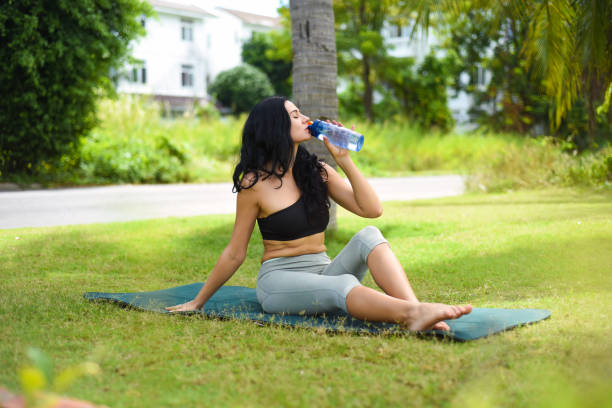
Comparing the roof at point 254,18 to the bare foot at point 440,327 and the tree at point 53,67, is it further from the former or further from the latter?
the bare foot at point 440,327

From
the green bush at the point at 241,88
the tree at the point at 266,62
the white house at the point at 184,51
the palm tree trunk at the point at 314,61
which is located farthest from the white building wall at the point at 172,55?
the palm tree trunk at the point at 314,61

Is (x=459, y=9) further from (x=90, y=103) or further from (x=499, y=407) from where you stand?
(x=90, y=103)

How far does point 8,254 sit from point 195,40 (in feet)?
130

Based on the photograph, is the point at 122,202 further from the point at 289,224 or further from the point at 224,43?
the point at 224,43

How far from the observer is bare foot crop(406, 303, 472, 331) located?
3279 millimetres

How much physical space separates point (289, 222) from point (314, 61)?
149 inches

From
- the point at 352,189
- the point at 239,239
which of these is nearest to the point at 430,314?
the point at 352,189

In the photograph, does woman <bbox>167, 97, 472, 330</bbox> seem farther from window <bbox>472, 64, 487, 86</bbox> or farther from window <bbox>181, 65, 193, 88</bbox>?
window <bbox>181, 65, 193, 88</bbox>

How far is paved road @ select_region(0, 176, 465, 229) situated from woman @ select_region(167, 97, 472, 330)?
560 centimetres

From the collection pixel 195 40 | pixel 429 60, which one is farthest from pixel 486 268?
pixel 195 40

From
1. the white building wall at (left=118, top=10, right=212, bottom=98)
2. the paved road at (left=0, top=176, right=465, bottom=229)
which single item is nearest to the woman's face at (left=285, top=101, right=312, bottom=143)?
the paved road at (left=0, top=176, right=465, bottom=229)

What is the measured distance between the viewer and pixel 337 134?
3852 mm

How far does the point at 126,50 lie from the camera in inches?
559

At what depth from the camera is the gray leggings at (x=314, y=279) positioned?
12.2 ft
